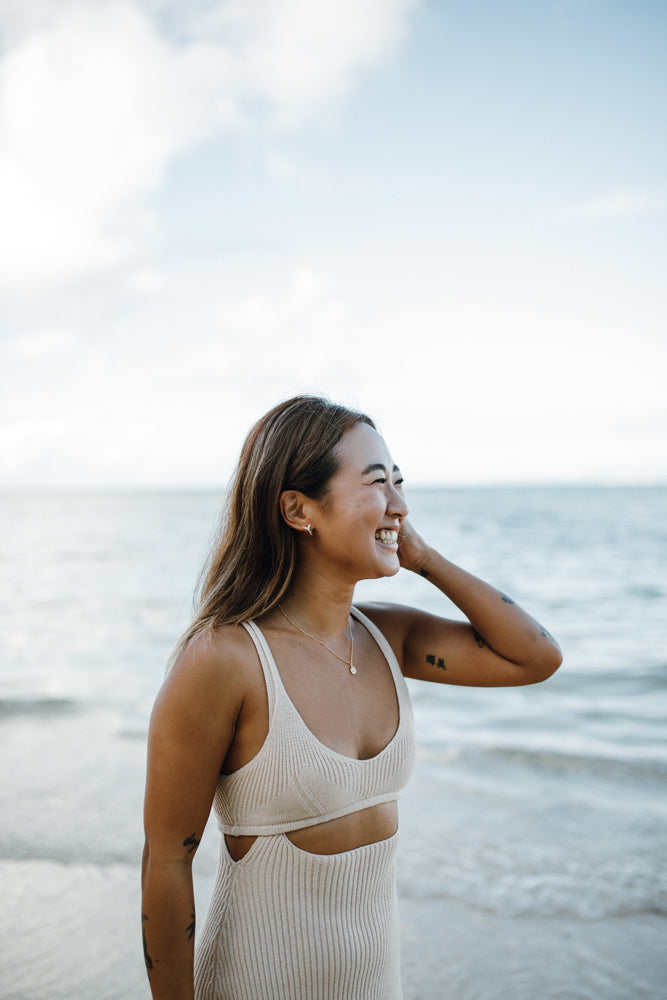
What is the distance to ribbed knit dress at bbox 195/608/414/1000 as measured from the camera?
191 cm

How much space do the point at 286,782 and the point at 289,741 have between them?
98 mm

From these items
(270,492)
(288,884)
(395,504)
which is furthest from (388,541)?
(288,884)

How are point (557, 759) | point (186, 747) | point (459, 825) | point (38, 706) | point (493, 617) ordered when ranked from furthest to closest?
point (38, 706), point (557, 759), point (459, 825), point (493, 617), point (186, 747)

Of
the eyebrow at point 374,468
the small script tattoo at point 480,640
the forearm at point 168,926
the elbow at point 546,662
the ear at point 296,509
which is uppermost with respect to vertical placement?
the eyebrow at point 374,468

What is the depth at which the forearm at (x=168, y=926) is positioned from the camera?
6.04 ft

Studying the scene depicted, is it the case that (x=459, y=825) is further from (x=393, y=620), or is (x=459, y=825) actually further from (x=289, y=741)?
(x=289, y=741)

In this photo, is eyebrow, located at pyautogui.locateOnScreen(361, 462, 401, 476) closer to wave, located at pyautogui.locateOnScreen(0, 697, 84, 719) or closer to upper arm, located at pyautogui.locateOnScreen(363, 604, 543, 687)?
upper arm, located at pyautogui.locateOnScreen(363, 604, 543, 687)

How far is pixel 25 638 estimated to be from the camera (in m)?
13.1

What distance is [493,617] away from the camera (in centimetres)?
248

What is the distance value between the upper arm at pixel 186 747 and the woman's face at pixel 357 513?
0.50m

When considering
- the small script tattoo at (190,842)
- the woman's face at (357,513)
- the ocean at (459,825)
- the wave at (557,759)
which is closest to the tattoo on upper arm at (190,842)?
the small script tattoo at (190,842)

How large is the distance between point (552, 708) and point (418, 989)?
5252 millimetres

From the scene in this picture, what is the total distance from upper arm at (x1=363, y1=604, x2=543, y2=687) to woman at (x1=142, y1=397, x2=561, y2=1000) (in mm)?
121

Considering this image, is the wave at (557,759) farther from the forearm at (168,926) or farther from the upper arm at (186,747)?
the upper arm at (186,747)
